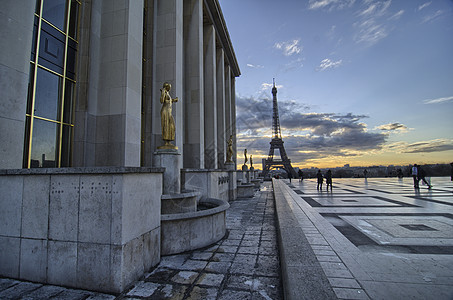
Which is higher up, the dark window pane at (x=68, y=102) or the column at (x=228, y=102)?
the column at (x=228, y=102)

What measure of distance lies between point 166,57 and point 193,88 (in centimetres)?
409

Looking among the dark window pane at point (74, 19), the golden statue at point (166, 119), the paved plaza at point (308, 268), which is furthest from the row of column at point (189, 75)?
the paved plaza at point (308, 268)

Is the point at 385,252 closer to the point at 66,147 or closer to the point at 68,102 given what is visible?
the point at 66,147

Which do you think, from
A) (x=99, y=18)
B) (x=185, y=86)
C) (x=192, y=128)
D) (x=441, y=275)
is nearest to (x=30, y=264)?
(x=441, y=275)

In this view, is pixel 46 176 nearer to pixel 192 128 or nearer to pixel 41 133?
pixel 41 133

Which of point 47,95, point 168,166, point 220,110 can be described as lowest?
A: point 168,166

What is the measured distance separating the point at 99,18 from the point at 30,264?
414 inches

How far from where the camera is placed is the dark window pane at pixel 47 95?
26.3ft

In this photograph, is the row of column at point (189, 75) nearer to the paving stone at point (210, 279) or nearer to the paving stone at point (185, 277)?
the paving stone at point (185, 277)

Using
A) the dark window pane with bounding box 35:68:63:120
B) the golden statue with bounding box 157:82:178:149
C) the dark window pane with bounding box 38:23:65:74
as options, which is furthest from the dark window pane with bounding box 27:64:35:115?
the golden statue with bounding box 157:82:178:149

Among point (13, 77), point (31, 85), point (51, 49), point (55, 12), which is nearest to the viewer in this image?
point (13, 77)

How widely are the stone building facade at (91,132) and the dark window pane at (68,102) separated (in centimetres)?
4

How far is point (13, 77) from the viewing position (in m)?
5.88

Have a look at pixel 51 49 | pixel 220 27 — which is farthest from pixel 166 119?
pixel 220 27
